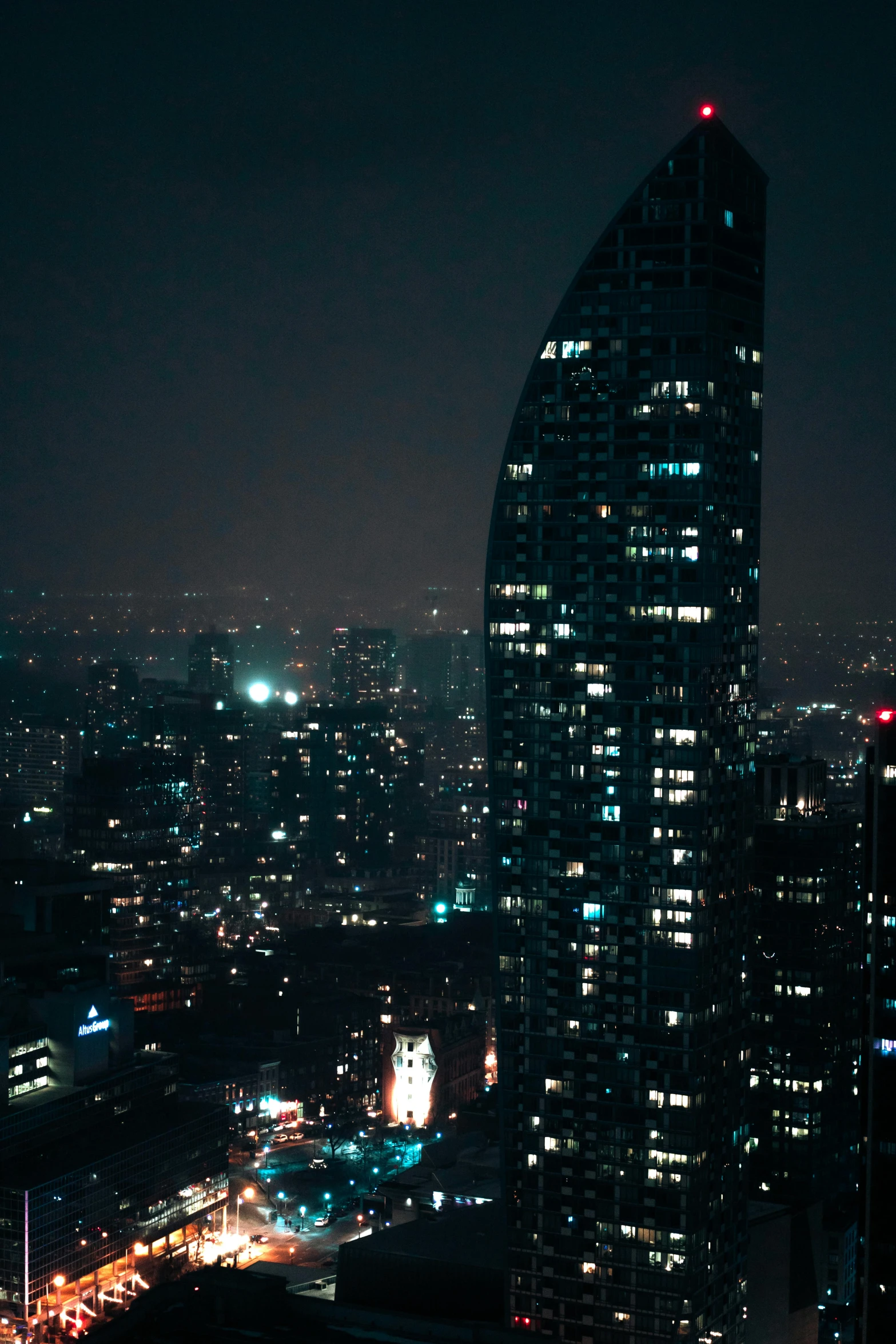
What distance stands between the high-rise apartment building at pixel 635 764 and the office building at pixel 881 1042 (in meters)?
18.6

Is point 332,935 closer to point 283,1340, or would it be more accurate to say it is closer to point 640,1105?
point 640,1105

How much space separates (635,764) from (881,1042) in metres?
21.6

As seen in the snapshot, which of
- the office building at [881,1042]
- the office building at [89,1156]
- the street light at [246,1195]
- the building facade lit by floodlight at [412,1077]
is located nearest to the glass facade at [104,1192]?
the office building at [89,1156]

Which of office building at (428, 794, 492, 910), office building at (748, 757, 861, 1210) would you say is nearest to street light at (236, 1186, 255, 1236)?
office building at (748, 757, 861, 1210)

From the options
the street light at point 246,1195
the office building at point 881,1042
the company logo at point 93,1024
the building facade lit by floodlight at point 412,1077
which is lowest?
the street light at point 246,1195

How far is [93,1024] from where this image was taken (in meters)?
93.5

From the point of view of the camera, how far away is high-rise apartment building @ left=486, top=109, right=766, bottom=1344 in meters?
73.7

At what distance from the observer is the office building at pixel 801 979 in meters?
94.6

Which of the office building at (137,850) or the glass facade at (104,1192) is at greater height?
the office building at (137,850)

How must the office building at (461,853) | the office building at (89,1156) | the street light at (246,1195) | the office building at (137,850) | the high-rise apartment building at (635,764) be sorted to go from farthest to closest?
the office building at (461,853), the office building at (137,850), the street light at (246,1195), the office building at (89,1156), the high-rise apartment building at (635,764)

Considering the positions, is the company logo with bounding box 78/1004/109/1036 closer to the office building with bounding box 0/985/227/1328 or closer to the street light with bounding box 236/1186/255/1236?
the office building with bounding box 0/985/227/1328

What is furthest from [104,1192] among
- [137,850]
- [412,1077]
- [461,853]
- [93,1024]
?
[461,853]

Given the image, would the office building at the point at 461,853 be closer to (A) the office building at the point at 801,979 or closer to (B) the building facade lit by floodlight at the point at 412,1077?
(B) the building facade lit by floodlight at the point at 412,1077

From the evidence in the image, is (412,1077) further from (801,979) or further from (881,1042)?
(881,1042)
